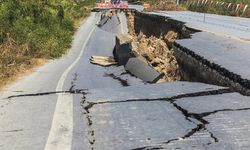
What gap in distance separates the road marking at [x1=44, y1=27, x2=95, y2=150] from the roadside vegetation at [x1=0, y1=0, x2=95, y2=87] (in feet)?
12.0

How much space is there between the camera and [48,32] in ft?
64.4

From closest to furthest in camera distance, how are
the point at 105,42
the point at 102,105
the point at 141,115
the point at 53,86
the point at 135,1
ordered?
the point at 141,115 < the point at 102,105 < the point at 53,86 < the point at 105,42 < the point at 135,1

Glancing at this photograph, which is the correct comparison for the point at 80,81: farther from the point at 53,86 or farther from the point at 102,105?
the point at 102,105

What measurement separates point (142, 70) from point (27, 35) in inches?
260

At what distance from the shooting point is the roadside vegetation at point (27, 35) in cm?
1353

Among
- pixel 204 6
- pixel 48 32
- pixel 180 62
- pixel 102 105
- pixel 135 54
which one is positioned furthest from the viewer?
pixel 204 6

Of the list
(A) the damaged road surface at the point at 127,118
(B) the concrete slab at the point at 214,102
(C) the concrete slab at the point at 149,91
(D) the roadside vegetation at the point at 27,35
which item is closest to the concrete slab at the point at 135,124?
(A) the damaged road surface at the point at 127,118

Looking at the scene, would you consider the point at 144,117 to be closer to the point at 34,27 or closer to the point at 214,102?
the point at 214,102

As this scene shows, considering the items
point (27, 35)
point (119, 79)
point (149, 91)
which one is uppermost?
point (149, 91)

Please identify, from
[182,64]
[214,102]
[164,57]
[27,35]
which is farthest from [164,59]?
[214,102]

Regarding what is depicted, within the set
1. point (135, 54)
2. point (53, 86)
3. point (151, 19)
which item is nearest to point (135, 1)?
Answer: point (151, 19)

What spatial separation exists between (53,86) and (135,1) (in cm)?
6126

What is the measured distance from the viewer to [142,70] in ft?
40.3

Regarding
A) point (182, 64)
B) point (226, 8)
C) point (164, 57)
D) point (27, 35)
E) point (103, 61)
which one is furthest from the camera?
point (226, 8)
